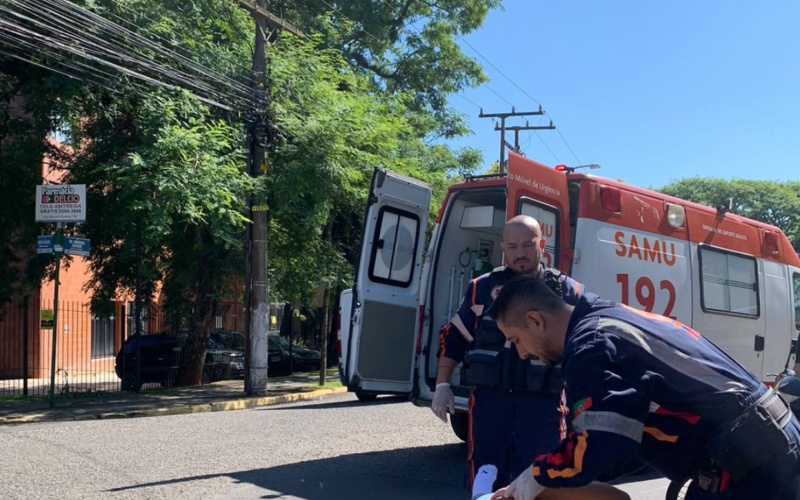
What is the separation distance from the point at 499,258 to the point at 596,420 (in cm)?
573

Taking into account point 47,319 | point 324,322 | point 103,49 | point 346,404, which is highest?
point 103,49

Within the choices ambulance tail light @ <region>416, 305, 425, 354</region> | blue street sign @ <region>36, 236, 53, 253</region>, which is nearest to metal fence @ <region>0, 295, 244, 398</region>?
blue street sign @ <region>36, 236, 53, 253</region>

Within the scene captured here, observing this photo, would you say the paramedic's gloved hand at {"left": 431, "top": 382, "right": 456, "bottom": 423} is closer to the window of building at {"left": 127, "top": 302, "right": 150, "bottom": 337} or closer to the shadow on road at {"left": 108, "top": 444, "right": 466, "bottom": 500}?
the shadow on road at {"left": 108, "top": 444, "right": 466, "bottom": 500}

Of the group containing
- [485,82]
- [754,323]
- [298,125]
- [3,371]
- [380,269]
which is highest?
[485,82]

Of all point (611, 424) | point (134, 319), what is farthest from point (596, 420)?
point (134, 319)

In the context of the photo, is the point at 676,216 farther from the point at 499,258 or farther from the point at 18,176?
the point at 18,176

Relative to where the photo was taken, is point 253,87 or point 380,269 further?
point 253,87

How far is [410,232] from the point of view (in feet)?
24.0

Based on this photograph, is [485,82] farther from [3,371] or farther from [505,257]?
[505,257]

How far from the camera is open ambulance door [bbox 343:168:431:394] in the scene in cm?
689

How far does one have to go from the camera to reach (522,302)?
99.9 inches

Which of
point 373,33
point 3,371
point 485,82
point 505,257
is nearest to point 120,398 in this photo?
point 3,371

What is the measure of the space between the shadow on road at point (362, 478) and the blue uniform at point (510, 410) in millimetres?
2386

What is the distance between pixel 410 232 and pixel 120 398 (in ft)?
31.7
